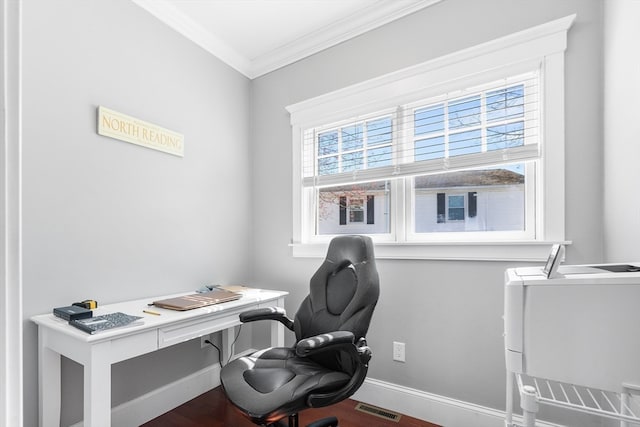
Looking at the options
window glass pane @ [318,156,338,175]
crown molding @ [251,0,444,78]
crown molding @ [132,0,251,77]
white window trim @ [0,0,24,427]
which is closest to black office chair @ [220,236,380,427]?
window glass pane @ [318,156,338,175]

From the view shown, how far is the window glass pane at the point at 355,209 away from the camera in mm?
2270

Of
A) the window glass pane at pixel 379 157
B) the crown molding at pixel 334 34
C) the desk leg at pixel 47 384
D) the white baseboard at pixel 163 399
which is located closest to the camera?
the desk leg at pixel 47 384

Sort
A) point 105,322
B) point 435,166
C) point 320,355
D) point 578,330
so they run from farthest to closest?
point 435,166
point 320,355
point 105,322
point 578,330

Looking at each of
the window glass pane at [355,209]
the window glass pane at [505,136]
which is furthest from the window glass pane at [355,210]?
→ the window glass pane at [505,136]

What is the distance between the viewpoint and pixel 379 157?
2.27 metres

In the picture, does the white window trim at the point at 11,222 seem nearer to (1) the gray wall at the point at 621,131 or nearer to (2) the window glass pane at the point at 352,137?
(1) the gray wall at the point at 621,131

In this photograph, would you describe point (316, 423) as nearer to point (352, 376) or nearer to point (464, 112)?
point (352, 376)

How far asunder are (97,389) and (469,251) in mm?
1929

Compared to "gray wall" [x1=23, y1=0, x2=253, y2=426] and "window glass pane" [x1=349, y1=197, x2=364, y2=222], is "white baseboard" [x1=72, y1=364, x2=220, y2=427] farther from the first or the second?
"window glass pane" [x1=349, y1=197, x2=364, y2=222]

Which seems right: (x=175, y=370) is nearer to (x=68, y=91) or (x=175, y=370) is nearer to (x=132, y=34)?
(x=68, y=91)

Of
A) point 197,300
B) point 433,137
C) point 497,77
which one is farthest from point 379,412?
point 497,77

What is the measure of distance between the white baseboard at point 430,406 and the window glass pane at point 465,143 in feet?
4.83

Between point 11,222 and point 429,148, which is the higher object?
point 429,148

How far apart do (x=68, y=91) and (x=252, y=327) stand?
211cm
